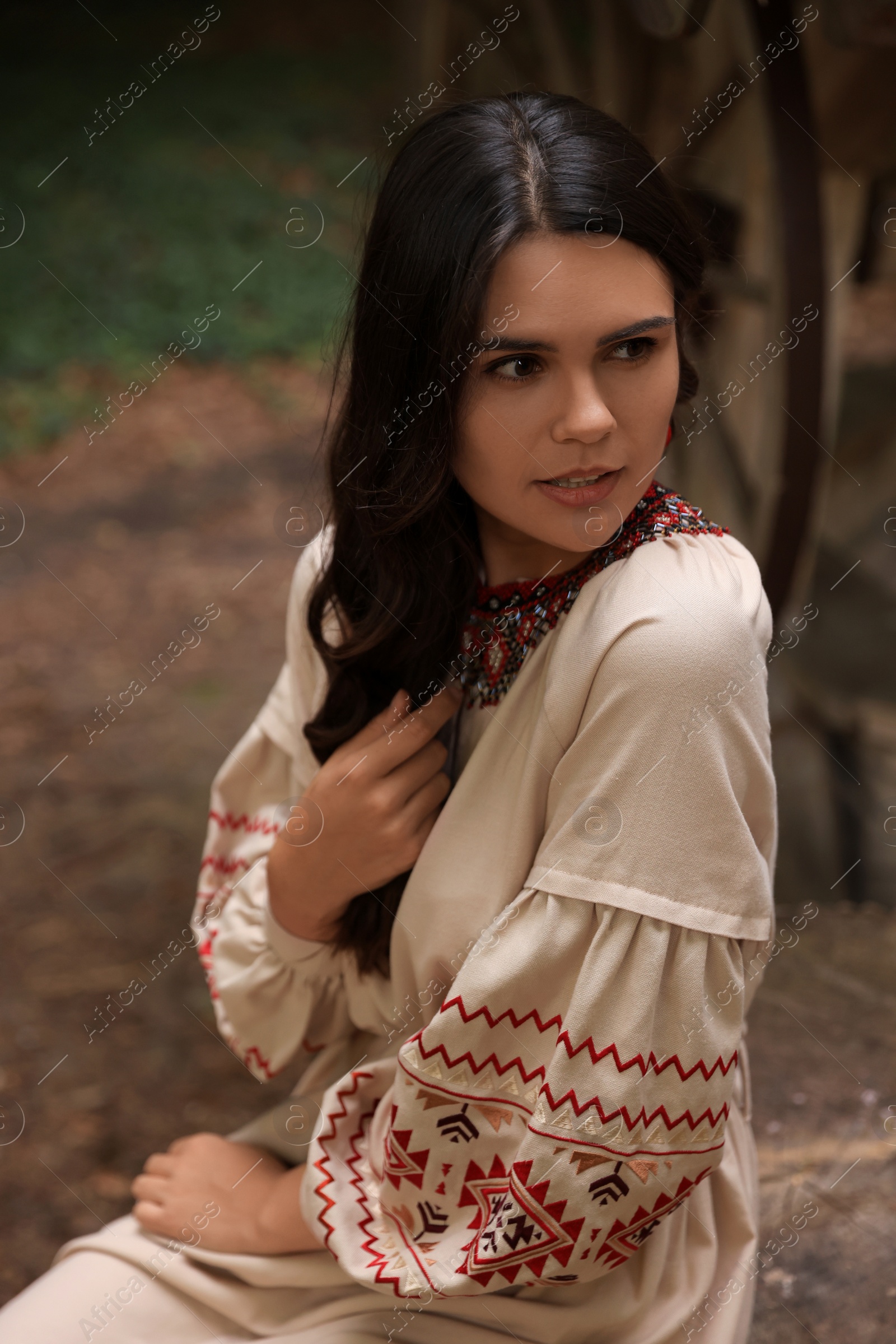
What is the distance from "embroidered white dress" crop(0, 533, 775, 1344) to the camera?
39.8 inches

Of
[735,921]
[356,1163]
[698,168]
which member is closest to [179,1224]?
[356,1163]

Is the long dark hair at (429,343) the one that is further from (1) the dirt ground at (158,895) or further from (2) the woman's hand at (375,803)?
(1) the dirt ground at (158,895)

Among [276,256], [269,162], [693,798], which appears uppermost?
[269,162]

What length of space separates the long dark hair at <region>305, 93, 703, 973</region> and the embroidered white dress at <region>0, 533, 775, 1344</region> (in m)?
0.13

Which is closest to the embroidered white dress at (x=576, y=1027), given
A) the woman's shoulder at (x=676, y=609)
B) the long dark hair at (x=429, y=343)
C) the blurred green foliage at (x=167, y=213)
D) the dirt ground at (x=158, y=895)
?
the woman's shoulder at (x=676, y=609)

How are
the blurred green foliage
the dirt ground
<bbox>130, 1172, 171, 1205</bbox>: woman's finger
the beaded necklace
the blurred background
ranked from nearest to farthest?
the beaded necklace < <bbox>130, 1172, 171, 1205</bbox>: woman's finger < the dirt ground < the blurred background < the blurred green foliage

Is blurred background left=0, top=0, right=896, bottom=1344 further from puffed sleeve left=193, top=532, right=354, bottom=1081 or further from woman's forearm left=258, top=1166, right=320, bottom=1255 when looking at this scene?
woman's forearm left=258, top=1166, right=320, bottom=1255

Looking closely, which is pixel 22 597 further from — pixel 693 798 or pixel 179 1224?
pixel 693 798

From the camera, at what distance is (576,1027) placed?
1014 millimetres

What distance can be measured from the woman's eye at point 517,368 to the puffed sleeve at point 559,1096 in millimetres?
462

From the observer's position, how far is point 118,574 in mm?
4594

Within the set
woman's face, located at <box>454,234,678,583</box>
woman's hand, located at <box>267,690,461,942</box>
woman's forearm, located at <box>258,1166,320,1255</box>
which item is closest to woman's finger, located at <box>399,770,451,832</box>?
woman's hand, located at <box>267,690,461,942</box>

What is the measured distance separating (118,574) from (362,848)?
3.64 metres

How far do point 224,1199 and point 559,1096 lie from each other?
1.71ft
